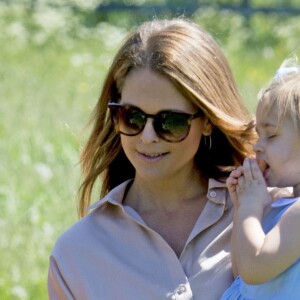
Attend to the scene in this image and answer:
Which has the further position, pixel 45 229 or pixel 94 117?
pixel 45 229

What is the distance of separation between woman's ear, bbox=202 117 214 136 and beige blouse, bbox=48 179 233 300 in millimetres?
161

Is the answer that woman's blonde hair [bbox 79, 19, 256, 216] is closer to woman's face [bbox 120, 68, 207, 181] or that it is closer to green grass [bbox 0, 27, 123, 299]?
woman's face [bbox 120, 68, 207, 181]

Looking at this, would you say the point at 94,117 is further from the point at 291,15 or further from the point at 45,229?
the point at 291,15

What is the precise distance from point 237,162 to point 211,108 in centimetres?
30

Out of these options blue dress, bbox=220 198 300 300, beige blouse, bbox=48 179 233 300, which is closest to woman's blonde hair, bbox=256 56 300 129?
blue dress, bbox=220 198 300 300

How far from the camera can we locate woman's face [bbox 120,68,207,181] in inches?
162

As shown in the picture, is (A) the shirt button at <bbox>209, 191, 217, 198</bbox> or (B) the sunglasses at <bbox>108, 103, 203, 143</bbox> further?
(A) the shirt button at <bbox>209, 191, 217, 198</bbox>

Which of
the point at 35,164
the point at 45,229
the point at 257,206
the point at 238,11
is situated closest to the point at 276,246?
the point at 257,206

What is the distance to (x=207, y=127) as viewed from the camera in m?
4.31

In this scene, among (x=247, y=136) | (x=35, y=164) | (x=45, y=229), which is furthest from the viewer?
(x=35, y=164)

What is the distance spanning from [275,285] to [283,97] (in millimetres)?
545

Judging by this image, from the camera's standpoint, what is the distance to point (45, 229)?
6.84 metres

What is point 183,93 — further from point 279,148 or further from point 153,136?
point 279,148

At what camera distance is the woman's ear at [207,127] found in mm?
4289
